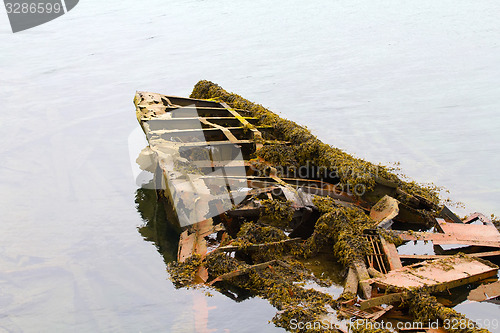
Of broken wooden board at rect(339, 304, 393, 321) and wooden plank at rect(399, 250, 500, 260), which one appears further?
wooden plank at rect(399, 250, 500, 260)

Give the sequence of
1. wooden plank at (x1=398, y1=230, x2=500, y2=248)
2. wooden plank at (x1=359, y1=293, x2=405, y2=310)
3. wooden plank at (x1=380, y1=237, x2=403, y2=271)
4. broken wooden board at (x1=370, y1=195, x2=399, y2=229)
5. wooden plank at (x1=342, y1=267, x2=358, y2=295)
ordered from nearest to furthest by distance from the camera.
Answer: wooden plank at (x1=359, y1=293, x2=405, y2=310) < wooden plank at (x1=342, y1=267, x2=358, y2=295) < wooden plank at (x1=380, y1=237, x2=403, y2=271) < wooden plank at (x1=398, y1=230, x2=500, y2=248) < broken wooden board at (x1=370, y1=195, x2=399, y2=229)

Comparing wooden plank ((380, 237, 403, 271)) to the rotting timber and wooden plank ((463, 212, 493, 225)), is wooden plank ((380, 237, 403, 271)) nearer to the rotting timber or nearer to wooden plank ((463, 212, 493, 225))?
the rotting timber

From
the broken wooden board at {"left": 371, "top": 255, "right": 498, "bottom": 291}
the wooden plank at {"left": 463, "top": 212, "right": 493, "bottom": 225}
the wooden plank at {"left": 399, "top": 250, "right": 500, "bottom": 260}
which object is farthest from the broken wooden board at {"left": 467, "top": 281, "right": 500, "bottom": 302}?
the wooden plank at {"left": 463, "top": 212, "right": 493, "bottom": 225}

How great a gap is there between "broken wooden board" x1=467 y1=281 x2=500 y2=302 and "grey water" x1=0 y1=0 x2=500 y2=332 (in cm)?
40

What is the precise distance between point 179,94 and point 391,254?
56.9 ft

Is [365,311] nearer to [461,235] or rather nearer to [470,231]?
[461,235]

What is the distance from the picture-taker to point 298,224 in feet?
29.3

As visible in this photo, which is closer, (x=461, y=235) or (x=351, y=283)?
(x=351, y=283)

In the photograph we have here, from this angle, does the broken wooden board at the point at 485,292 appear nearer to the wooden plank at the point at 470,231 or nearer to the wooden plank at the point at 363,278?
the wooden plank at the point at 470,231

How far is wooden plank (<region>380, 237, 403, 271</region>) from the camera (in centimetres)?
762

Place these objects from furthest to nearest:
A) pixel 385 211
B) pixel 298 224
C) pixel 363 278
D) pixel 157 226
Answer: pixel 157 226
pixel 385 211
pixel 298 224
pixel 363 278

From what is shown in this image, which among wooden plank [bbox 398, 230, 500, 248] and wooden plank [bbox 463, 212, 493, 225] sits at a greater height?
wooden plank [bbox 398, 230, 500, 248]

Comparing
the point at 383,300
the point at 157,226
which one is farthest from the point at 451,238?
the point at 157,226

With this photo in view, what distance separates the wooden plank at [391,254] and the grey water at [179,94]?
116cm
